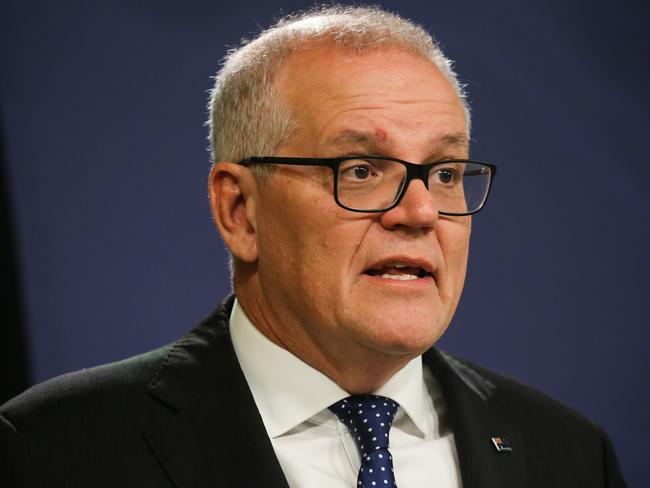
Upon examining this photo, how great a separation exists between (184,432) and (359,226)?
0.53m

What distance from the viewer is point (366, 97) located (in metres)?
1.79

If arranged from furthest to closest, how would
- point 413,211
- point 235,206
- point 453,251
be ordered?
1. point 235,206
2. point 453,251
3. point 413,211

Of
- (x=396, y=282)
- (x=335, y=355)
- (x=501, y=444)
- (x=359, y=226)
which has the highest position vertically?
(x=359, y=226)

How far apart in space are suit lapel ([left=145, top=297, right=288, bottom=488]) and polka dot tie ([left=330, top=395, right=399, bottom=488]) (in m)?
0.18

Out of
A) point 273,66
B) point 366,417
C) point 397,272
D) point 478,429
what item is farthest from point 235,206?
point 478,429

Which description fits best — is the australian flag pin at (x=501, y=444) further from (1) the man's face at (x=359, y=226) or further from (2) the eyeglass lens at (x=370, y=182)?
(2) the eyeglass lens at (x=370, y=182)

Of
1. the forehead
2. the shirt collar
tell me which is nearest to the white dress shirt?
the shirt collar

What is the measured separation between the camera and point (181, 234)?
8.73 ft

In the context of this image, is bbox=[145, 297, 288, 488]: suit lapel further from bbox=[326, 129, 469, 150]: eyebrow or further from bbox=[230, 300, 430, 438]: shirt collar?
bbox=[326, 129, 469, 150]: eyebrow

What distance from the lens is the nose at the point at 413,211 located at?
67.9 inches

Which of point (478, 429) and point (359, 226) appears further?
point (478, 429)

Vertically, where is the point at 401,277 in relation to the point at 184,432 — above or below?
above

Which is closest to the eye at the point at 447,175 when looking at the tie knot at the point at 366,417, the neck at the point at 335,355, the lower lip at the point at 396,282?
the lower lip at the point at 396,282

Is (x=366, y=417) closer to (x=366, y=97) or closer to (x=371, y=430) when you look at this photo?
(x=371, y=430)
